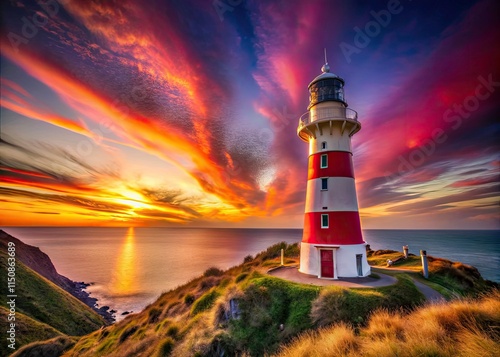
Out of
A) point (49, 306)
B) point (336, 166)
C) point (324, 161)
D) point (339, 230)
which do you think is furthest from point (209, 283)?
point (49, 306)

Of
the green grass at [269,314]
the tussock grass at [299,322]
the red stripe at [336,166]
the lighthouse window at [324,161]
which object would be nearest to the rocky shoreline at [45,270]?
the tussock grass at [299,322]

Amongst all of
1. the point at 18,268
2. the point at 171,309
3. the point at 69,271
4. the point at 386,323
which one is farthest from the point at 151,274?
the point at 386,323

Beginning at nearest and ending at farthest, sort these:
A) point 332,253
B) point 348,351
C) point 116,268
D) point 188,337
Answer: point 348,351
point 188,337
point 332,253
point 116,268

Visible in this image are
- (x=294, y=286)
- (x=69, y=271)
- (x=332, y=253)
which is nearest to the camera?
(x=294, y=286)

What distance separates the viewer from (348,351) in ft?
17.8

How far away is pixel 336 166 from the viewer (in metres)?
15.3

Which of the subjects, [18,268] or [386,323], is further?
[18,268]

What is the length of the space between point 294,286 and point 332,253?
3904 millimetres

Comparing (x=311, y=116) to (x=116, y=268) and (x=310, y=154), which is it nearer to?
(x=310, y=154)

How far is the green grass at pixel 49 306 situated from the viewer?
19266 mm

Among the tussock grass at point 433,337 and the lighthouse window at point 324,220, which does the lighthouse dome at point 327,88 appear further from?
the tussock grass at point 433,337

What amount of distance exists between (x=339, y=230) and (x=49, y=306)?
26.5 m

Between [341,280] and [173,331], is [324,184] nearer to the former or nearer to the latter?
[341,280]

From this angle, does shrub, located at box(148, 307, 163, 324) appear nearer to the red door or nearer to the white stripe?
the red door
